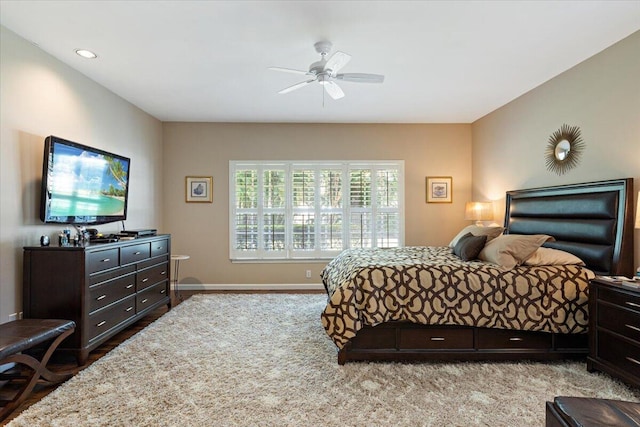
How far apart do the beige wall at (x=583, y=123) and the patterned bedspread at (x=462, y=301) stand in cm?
73

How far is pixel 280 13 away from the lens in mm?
2471

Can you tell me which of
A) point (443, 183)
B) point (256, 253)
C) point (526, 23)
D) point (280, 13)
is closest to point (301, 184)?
point (256, 253)

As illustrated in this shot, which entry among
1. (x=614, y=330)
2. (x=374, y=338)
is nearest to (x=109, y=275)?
(x=374, y=338)

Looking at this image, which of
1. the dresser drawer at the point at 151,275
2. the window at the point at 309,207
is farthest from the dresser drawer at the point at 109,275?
the window at the point at 309,207

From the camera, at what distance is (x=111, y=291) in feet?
10.2

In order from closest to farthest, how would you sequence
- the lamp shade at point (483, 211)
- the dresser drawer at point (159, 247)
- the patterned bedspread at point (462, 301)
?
the patterned bedspread at point (462, 301) < the dresser drawer at point (159, 247) < the lamp shade at point (483, 211)

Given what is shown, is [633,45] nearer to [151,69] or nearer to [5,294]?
[151,69]

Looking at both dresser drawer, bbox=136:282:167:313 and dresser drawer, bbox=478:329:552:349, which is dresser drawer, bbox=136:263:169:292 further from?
dresser drawer, bbox=478:329:552:349

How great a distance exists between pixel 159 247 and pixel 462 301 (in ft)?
11.2

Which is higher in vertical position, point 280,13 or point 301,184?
point 280,13

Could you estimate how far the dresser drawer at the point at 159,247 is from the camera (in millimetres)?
3965

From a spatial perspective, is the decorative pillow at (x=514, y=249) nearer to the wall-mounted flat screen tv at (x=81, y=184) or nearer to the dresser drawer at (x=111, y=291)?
the dresser drawer at (x=111, y=291)

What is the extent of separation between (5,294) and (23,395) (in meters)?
0.92

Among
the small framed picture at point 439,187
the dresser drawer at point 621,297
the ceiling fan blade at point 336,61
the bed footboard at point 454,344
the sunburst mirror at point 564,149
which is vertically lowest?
the bed footboard at point 454,344
